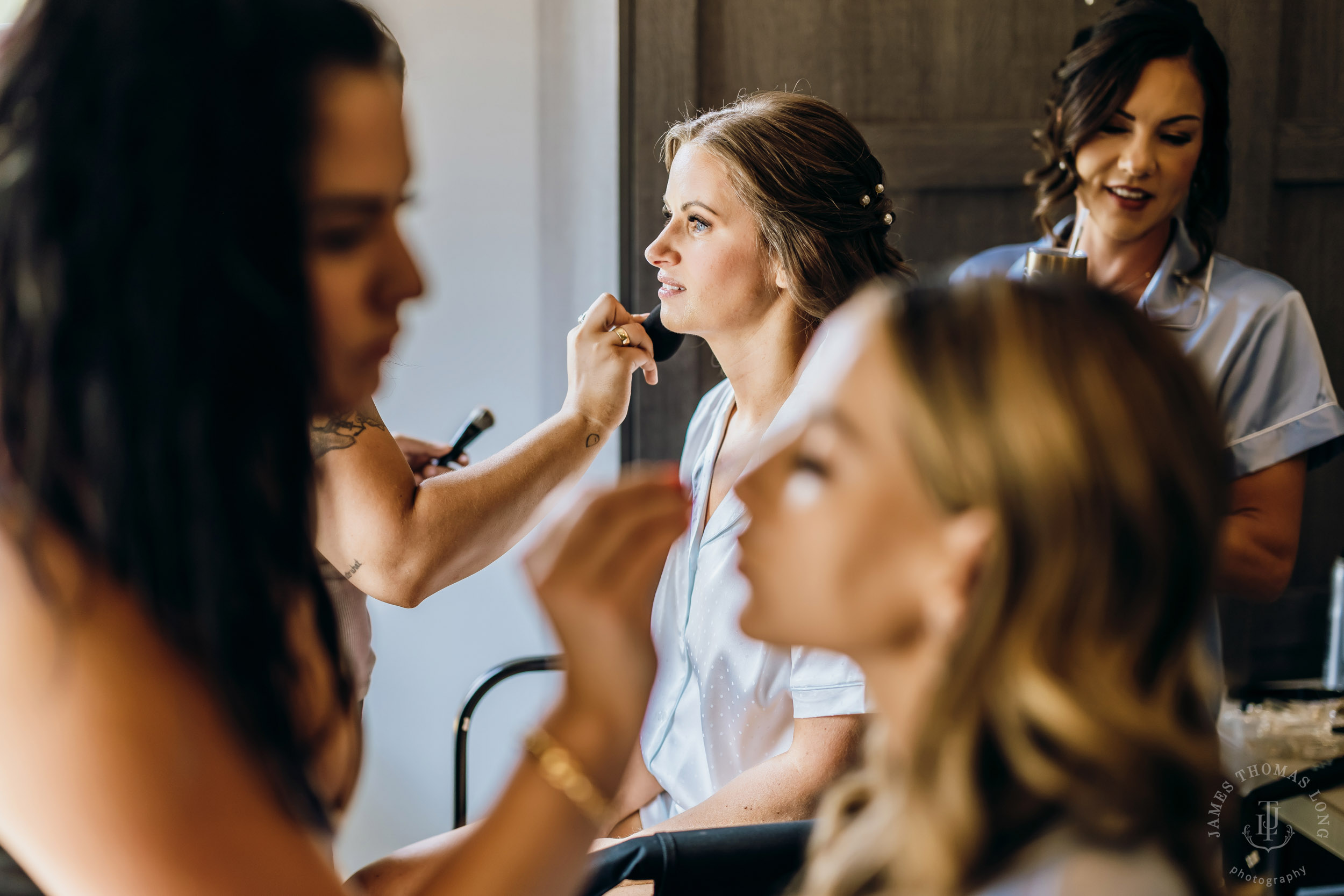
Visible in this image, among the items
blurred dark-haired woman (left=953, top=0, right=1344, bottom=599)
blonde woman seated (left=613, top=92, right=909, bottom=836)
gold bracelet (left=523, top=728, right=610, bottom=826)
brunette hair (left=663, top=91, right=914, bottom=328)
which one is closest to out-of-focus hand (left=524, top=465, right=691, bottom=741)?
gold bracelet (left=523, top=728, right=610, bottom=826)

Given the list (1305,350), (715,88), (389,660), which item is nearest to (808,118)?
(715,88)

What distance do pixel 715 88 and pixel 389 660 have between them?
58.7 inches

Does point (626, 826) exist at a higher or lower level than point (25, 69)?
lower

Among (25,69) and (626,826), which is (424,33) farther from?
(25,69)

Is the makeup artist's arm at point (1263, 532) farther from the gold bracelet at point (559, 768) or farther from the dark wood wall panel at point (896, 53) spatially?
the gold bracelet at point (559, 768)

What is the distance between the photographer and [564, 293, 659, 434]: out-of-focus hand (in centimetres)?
150

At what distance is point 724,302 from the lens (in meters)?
1.57

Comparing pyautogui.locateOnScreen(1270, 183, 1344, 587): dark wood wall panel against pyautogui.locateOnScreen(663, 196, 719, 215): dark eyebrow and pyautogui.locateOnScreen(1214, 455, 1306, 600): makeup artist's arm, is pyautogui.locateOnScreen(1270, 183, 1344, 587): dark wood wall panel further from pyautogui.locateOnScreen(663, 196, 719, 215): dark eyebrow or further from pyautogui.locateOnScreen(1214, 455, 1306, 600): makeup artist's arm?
pyautogui.locateOnScreen(663, 196, 719, 215): dark eyebrow

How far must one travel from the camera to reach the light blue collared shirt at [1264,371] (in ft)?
5.27

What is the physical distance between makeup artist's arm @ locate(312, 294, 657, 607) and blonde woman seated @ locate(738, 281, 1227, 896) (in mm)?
704

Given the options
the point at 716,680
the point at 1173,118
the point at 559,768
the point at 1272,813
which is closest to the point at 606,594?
the point at 559,768

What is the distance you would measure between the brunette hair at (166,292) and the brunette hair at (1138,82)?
4.67 ft

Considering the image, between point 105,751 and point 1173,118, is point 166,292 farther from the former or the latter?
point 1173,118

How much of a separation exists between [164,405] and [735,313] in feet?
3.52
